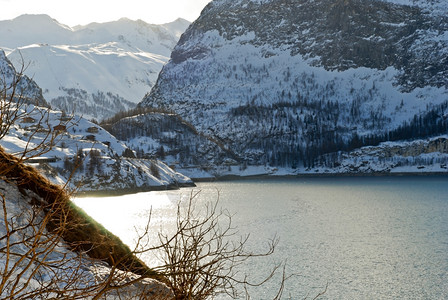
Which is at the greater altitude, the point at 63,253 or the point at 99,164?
the point at 63,253

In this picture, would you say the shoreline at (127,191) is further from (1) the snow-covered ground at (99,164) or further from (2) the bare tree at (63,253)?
(2) the bare tree at (63,253)

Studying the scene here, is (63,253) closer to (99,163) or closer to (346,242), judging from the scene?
(346,242)

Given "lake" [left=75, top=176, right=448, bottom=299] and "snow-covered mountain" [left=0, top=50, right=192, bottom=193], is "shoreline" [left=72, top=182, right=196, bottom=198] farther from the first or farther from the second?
"lake" [left=75, top=176, right=448, bottom=299]

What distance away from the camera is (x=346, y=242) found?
150 feet

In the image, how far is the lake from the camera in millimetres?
30375

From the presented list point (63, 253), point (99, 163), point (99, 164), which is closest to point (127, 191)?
point (99, 164)

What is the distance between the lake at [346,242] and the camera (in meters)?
30.4

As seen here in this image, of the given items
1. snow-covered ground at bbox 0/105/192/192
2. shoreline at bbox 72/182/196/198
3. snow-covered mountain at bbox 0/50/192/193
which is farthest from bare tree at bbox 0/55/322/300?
shoreline at bbox 72/182/196/198

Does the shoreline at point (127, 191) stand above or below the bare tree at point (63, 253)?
below

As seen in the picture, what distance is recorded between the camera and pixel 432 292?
28.8m

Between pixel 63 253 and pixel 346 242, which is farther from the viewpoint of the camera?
pixel 346 242

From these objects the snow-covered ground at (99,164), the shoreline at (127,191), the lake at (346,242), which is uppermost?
the snow-covered ground at (99,164)

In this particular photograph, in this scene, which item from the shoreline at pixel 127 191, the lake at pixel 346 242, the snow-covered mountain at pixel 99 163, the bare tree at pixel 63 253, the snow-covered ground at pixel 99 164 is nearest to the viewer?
the bare tree at pixel 63 253

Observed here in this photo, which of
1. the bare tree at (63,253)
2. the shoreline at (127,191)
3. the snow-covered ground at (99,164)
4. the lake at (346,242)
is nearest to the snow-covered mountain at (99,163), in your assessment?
the snow-covered ground at (99,164)
